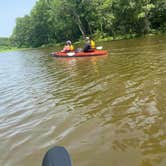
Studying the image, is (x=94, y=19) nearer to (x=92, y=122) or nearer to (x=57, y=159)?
(x=92, y=122)

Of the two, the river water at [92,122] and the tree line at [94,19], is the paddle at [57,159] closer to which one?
the river water at [92,122]

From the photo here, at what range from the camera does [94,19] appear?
141 feet

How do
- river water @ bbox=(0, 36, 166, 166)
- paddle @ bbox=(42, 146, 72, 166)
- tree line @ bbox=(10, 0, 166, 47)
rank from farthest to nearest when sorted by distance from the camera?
tree line @ bbox=(10, 0, 166, 47), river water @ bbox=(0, 36, 166, 166), paddle @ bbox=(42, 146, 72, 166)

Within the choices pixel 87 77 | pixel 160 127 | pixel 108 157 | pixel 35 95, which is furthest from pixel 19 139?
pixel 87 77

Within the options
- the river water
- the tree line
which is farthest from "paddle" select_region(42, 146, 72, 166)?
the tree line

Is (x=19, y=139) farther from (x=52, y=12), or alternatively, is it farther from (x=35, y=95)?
(x=52, y=12)

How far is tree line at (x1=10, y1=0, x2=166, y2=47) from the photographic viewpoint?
33.1 metres

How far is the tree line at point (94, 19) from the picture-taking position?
33125mm

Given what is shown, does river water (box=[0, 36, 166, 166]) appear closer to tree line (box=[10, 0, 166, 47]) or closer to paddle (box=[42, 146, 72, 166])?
paddle (box=[42, 146, 72, 166])

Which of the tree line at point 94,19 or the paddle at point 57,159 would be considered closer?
the paddle at point 57,159

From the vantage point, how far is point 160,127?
4.39 m

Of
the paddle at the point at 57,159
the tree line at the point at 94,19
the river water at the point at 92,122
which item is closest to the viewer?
the paddle at the point at 57,159

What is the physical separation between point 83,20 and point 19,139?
43.2 m

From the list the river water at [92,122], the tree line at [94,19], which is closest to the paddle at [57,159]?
the river water at [92,122]
